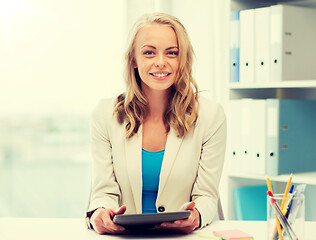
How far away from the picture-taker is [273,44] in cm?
222

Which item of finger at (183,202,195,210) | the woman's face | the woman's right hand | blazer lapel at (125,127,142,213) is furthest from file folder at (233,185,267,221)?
the woman's right hand

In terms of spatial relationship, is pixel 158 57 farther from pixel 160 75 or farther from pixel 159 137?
pixel 159 137

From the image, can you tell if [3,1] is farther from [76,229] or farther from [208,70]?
[76,229]

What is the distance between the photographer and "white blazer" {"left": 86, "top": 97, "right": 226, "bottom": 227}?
174 cm

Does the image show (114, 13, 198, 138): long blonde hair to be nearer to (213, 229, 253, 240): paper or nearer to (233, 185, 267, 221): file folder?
(213, 229, 253, 240): paper

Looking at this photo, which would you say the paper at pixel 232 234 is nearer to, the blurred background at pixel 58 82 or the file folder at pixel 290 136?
the file folder at pixel 290 136

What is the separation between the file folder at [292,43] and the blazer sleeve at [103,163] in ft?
2.68

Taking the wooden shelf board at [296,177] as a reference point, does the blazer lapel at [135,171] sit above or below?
above

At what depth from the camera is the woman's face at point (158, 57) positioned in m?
1.77

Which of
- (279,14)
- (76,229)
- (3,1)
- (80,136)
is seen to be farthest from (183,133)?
(3,1)

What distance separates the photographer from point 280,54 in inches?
86.4

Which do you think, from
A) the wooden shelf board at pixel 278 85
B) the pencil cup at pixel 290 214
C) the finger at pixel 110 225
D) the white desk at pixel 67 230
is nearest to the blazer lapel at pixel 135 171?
the white desk at pixel 67 230

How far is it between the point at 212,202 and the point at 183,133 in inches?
11.0

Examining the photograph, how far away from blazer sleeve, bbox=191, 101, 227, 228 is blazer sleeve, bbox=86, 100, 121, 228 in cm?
30
